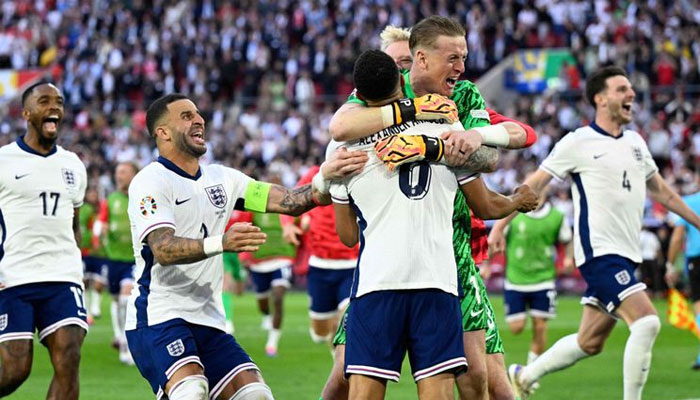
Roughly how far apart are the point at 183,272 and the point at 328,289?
6115 millimetres

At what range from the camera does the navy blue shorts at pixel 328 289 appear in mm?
13008

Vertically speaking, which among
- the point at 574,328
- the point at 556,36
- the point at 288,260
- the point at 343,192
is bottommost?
the point at 574,328

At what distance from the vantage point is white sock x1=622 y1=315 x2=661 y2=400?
9.55 meters

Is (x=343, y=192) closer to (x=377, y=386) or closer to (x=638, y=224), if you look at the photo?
(x=377, y=386)

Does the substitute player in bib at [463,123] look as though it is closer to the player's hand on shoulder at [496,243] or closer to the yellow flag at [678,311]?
the player's hand on shoulder at [496,243]

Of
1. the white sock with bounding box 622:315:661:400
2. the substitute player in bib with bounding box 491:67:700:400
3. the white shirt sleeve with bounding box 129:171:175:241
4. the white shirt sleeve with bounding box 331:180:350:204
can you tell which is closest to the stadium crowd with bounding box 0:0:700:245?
the substitute player in bib with bounding box 491:67:700:400

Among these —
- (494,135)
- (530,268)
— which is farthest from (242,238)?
(530,268)

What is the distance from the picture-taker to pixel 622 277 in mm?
9758

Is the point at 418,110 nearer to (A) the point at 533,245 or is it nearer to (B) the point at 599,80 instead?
(B) the point at 599,80

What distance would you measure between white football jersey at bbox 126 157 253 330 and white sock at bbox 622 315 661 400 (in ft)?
12.6

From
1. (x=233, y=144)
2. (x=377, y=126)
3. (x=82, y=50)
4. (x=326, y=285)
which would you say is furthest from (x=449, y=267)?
(x=82, y=50)

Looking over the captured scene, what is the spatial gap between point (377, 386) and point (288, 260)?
11205 millimetres

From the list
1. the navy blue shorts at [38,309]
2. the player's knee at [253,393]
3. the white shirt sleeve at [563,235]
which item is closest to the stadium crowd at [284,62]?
the white shirt sleeve at [563,235]

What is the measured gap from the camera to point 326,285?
13.2 metres
